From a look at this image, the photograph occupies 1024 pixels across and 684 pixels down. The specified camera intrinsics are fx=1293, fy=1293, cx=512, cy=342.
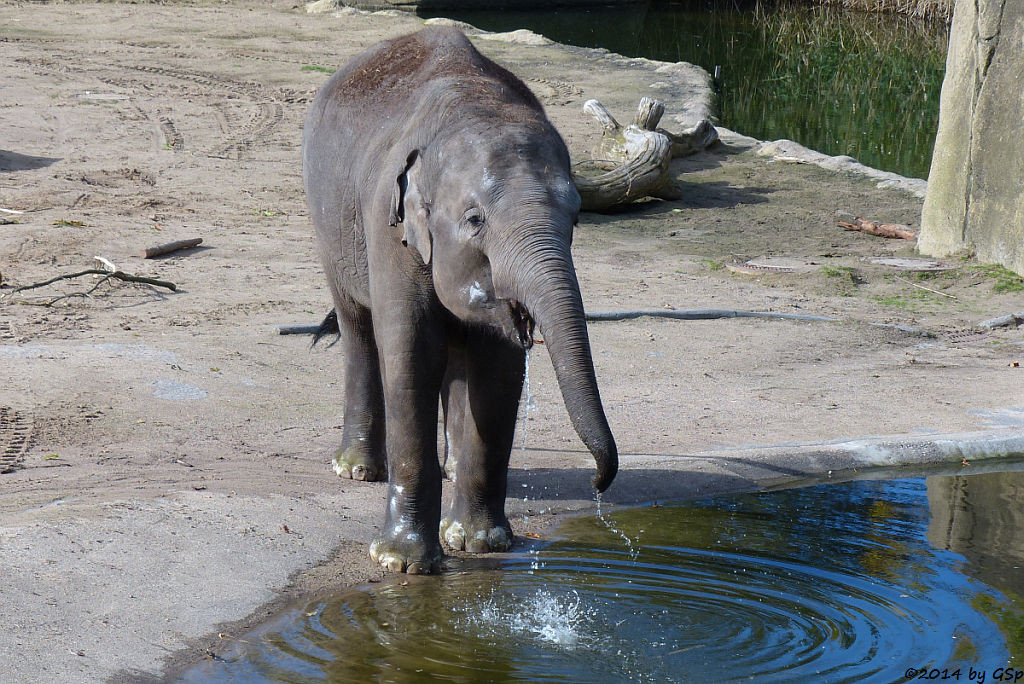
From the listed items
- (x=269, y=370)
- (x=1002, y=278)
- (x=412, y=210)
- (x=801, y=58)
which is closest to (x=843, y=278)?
(x=1002, y=278)

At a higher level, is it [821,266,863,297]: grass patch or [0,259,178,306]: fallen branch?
[0,259,178,306]: fallen branch

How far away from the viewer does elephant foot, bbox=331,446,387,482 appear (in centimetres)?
609

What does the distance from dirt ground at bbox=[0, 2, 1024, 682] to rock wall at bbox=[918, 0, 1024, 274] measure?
300 mm

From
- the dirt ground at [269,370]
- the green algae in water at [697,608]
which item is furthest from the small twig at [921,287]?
the green algae in water at [697,608]

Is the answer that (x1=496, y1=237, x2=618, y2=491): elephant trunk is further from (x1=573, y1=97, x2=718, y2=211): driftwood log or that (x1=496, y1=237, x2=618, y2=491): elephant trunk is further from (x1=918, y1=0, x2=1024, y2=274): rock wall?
(x1=573, y1=97, x2=718, y2=211): driftwood log

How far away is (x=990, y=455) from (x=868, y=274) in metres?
4.47

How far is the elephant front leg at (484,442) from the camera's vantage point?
504cm

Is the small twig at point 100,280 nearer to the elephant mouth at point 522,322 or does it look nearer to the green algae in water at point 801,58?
the elephant mouth at point 522,322

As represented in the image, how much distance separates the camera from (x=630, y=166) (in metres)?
12.8

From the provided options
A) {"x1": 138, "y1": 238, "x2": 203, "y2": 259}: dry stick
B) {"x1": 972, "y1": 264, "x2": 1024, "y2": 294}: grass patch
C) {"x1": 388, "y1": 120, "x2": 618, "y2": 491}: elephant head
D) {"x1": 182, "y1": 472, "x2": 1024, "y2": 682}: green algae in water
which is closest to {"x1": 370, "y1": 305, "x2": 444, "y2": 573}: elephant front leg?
{"x1": 182, "y1": 472, "x2": 1024, "y2": 682}: green algae in water

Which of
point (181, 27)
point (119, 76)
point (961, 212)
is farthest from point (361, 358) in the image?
point (181, 27)

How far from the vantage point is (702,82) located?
67.9ft

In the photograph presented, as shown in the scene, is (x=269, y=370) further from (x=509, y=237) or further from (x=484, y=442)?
(x=509, y=237)

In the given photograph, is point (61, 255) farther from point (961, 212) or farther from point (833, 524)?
point (961, 212)
